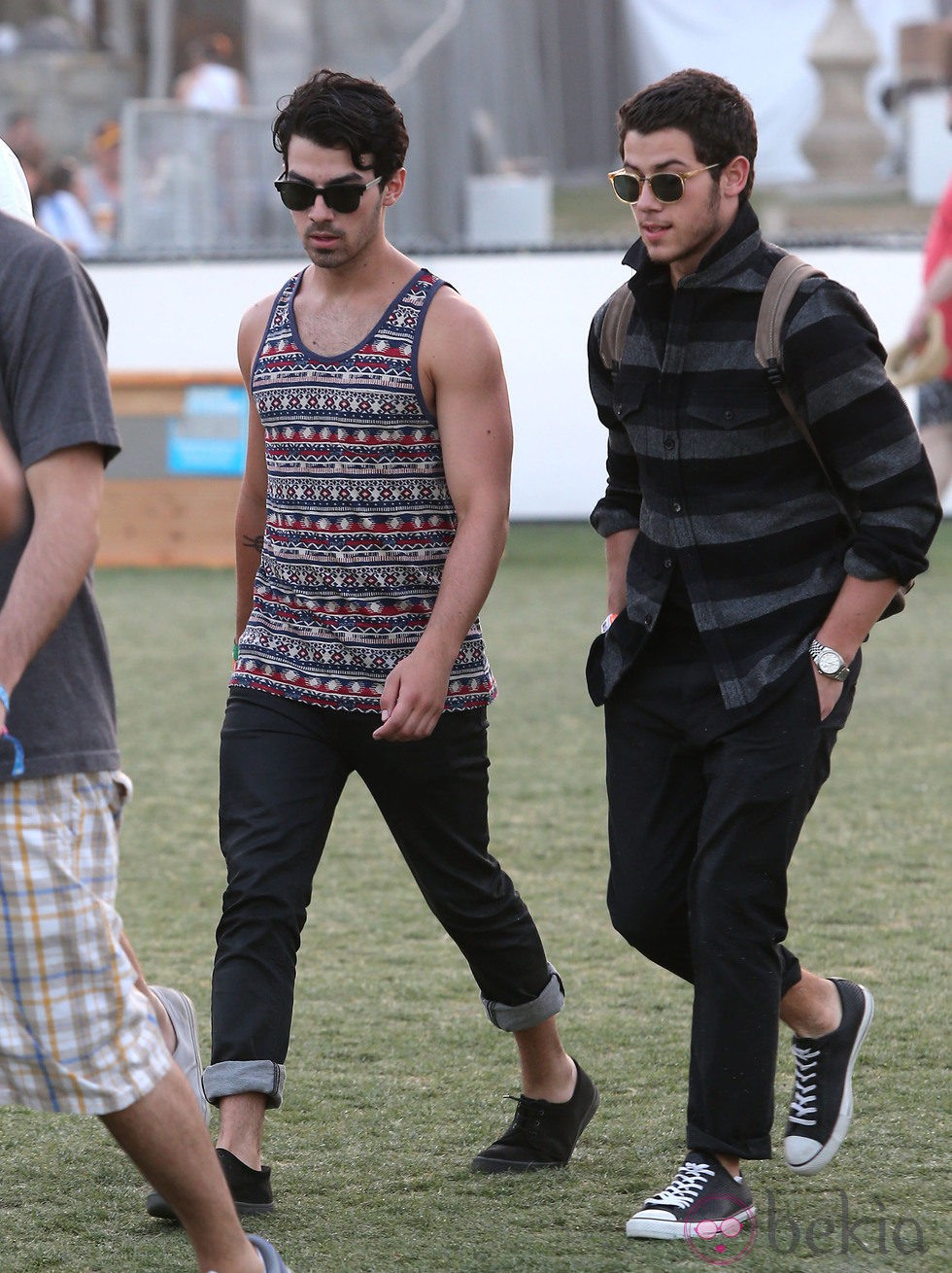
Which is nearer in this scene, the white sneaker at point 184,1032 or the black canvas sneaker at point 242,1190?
the black canvas sneaker at point 242,1190

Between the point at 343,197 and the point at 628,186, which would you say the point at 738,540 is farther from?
the point at 343,197

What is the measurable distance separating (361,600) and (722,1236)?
1226 millimetres

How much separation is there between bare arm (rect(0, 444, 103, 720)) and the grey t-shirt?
0.03m

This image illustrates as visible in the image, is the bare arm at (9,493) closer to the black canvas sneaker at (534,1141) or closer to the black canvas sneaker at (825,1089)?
the black canvas sneaker at (534,1141)

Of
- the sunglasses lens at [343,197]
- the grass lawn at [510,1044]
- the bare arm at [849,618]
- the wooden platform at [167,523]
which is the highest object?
the sunglasses lens at [343,197]

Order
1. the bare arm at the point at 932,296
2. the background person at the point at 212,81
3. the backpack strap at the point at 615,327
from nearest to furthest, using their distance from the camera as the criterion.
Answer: the backpack strap at the point at 615,327 → the bare arm at the point at 932,296 → the background person at the point at 212,81

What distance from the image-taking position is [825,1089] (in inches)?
136

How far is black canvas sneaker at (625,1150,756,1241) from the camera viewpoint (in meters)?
3.16

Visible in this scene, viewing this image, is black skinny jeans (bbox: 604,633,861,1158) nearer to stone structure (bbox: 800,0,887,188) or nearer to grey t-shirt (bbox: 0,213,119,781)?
grey t-shirt (bbox: 0,213,119,781)

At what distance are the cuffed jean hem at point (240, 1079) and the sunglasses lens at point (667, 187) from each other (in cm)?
157

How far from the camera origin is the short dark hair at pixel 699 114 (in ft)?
10.4

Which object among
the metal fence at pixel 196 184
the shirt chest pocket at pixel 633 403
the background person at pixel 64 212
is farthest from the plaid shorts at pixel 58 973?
the metal fence at pixel 196 184

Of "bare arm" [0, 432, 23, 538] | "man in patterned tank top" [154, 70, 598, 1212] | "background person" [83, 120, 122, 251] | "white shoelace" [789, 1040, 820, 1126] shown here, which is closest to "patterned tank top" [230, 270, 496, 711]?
"man in patterned tank top" [154, 70, 598, 1212]

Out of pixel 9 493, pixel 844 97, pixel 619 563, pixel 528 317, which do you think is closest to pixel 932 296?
pixel 528 317
